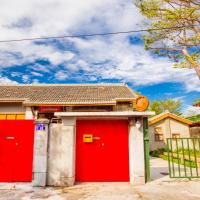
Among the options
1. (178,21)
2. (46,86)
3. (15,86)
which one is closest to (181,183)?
(178,21)

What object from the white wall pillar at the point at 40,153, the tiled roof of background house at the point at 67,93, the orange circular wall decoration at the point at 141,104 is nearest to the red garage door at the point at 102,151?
the orange circular wall decoration at the point at 141,104

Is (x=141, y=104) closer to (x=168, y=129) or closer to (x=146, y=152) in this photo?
(x=146, y=152)

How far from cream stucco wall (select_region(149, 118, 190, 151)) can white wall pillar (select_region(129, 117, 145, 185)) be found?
50.0 ft

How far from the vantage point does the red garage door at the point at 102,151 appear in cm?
734

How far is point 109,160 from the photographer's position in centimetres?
739

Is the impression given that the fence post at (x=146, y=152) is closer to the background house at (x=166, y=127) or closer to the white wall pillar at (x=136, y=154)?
the white wall pillar at (x=136, y=154)

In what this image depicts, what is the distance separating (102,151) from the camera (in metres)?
7.46

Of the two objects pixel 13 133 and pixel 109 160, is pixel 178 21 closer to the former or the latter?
pixel 109 160

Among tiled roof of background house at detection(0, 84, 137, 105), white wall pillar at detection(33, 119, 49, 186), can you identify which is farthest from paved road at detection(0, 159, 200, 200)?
tiled roof of background house at detection(0, 84, 137, 105)

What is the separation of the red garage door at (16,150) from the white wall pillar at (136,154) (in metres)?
3.50

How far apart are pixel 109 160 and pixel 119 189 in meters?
1.25

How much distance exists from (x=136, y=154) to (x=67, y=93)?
9604 mm

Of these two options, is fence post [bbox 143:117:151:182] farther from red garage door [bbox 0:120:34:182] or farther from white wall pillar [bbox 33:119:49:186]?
red garage door [bbox 0:120:34:182]

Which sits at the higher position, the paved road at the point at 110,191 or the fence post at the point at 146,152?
the fence post at the point at 146,152
